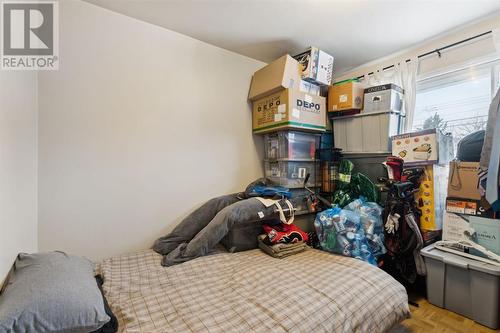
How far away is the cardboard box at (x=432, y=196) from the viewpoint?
6.63 feet

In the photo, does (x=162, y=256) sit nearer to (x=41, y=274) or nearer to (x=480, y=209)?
(x=41, y=274)

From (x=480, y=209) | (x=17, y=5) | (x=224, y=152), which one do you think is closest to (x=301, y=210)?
(x=224, y=152)

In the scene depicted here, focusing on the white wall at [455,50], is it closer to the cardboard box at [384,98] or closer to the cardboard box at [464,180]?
the cardboard box at [384,98]

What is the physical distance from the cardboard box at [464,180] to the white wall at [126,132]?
80.2 inches

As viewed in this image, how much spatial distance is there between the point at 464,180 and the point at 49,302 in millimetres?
2779

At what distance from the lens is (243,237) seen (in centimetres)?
202

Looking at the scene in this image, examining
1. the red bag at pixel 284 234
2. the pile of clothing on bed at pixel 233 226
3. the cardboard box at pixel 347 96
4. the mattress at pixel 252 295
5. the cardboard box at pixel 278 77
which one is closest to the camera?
the mattress at pixel 252 295

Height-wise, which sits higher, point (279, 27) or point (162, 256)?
point (279, 27)

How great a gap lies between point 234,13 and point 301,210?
2.04 m

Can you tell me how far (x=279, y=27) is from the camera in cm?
208

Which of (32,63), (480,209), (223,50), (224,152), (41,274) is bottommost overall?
(41,274)

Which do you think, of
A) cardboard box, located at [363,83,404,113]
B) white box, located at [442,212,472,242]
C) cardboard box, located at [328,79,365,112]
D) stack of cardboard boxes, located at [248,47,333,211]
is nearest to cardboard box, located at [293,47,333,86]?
stack of cardboard boxes, located at [248,47,333,211]

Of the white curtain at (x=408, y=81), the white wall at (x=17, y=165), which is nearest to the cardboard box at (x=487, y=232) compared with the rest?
the white curtain at (x=408, y=81)

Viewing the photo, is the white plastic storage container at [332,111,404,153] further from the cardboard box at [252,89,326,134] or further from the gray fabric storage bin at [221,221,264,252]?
the gray fabric storage bin at [221,221,264,252]
